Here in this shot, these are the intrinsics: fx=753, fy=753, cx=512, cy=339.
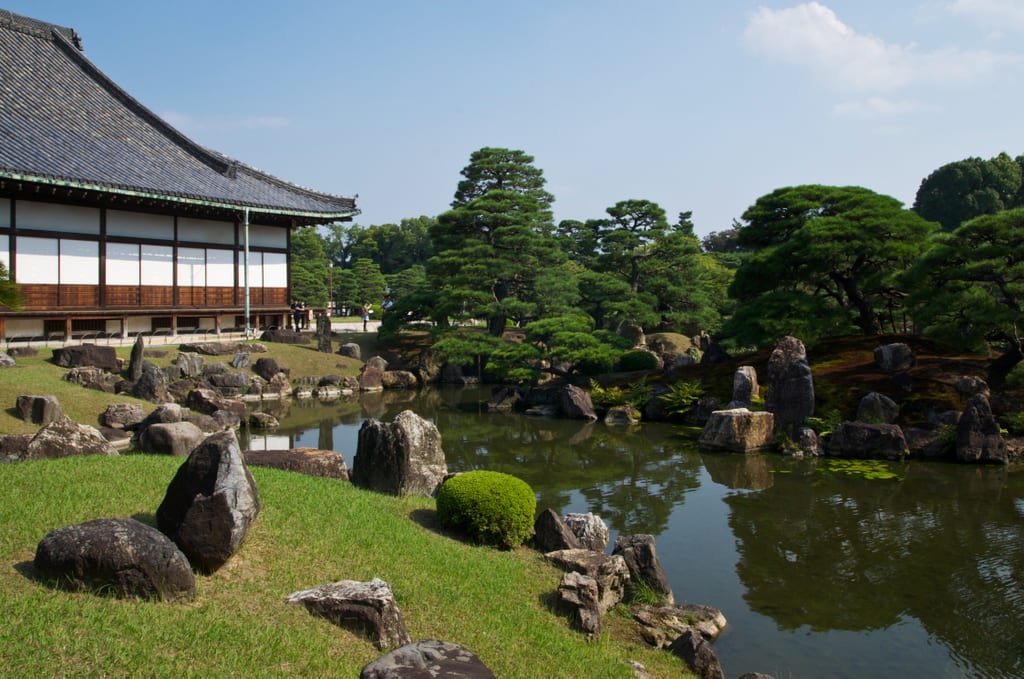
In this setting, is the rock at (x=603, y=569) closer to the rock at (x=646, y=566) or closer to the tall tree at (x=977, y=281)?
the rock at (x=646, y=566)

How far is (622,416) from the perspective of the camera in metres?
23.2

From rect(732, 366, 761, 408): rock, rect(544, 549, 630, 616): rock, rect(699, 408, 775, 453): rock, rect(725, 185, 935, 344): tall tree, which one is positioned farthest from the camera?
rect(725, 185, 935, 344): tall tree

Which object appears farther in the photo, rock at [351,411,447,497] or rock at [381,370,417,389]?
rock at [381,370,417,389]

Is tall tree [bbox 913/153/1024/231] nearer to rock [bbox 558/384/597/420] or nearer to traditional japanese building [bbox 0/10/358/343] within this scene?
rock [bbox 558/384/597/420]

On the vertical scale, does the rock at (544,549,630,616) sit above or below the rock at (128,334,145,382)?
below

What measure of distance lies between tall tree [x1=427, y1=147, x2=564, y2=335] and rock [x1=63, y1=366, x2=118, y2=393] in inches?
514

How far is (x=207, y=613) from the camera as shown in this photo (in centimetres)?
604

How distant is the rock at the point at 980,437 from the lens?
16.5 meters

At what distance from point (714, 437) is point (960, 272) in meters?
7.18

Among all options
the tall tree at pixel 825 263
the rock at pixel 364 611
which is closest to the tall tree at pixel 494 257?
the tall tree at pixel 825 263

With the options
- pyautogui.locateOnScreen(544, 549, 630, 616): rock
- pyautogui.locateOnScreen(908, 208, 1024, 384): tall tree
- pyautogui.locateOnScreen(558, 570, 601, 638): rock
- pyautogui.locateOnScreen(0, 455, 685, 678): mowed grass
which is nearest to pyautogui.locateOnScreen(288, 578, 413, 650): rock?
pyautogui.locateOnScreen(0, 455, 685, 678): mowed grass

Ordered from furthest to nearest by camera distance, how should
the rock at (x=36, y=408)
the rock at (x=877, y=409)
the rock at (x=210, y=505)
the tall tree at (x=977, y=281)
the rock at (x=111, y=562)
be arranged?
the rock at (x=877, y=409), the tall tree at (x=977, y=281), the rock at (x=36, y=408), the rock at (x=210, y=505), the rock at (x=111, y=562)

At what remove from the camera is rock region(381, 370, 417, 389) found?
103 ft

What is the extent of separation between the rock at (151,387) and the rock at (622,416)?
13306mm
